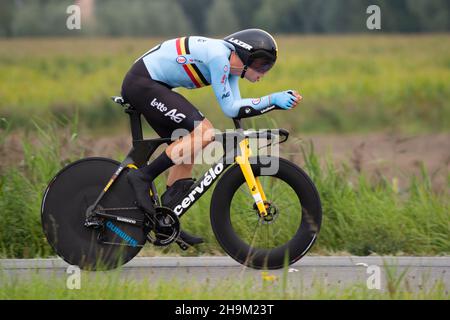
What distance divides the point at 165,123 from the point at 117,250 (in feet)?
3.00

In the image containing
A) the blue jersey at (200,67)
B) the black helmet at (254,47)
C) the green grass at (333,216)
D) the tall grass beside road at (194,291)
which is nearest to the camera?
the tall grass beside road at (194,291)

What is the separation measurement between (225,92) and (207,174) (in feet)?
2.12

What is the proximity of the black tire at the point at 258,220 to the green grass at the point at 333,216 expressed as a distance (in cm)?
81

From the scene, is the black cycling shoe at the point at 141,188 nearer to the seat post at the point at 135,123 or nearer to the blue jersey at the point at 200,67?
the seat post at the point at 135,123

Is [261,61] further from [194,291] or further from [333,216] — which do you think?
[333,216]

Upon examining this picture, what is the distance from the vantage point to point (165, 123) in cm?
657

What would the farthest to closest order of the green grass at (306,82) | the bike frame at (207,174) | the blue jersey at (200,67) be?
the green grass at (306,82)
the bike frame at (207,174)
the blue jersey at (200,67)

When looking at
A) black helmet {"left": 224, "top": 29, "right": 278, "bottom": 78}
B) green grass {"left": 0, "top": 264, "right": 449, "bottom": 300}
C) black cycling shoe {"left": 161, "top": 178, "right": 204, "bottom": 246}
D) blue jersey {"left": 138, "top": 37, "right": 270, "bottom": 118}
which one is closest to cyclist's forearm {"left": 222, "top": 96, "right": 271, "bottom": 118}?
blue jersey {"left": 138, "top": 37, "right": 270, "bottom": 118}

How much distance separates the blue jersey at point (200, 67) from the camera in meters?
6.30

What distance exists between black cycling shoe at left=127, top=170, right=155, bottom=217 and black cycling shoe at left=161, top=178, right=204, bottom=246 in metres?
0.13

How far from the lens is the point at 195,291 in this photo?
5738mm

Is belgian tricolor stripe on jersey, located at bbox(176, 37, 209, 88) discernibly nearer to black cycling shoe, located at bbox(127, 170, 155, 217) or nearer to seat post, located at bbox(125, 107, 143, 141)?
seat post, located at bbox(125, 107, 143, 141)

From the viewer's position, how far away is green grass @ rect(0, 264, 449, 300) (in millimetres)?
5582

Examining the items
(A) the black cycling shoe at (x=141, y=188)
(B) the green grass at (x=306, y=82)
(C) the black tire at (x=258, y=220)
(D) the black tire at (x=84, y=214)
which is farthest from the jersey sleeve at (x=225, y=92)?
(B) the green grass at (x=306, y=82)
